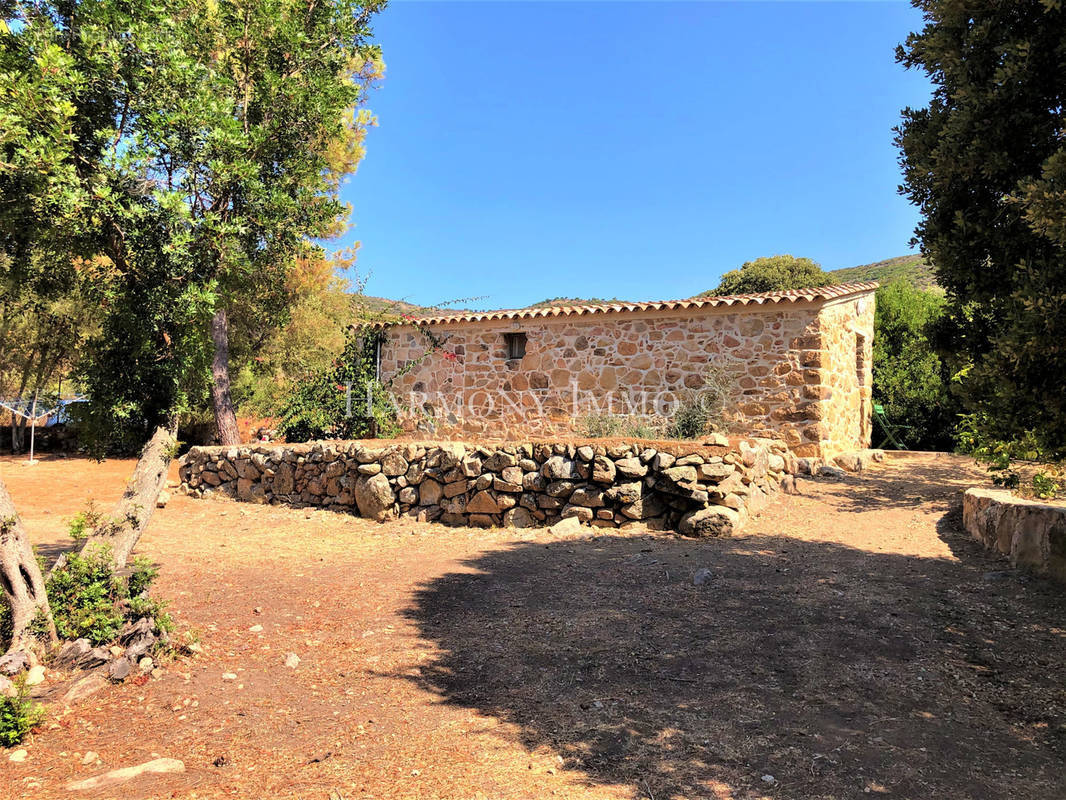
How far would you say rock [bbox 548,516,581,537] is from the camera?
7824 mm

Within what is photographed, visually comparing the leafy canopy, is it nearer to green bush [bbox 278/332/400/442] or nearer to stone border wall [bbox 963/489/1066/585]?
stone border wall [bbox 963/489/1066/585]

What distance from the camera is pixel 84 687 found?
3705mm

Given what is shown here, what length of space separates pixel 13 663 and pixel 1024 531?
7.46 metres

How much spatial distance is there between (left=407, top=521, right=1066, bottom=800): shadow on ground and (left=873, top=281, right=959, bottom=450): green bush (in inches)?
436

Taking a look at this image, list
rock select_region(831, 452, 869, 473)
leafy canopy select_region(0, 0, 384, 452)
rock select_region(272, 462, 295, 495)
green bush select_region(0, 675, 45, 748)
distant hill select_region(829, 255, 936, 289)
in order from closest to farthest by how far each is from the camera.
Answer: green bush select_region(0, 675, 45, 748) → leafy canopy select_region(0, 0, 384, 452) → rock select_region(272, 462, 295, 495) → rock select_region(831, 452, 869, 473) → distant hill select_region(829, 255, 936, 289)

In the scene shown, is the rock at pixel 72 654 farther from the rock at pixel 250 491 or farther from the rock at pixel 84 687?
the rock at pixel 250 491

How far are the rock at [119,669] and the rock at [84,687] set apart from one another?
0.14 feet

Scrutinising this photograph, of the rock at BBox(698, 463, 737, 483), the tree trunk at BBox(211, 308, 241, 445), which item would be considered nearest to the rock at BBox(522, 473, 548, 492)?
the rock at BBox(698, 463, 737, 483)

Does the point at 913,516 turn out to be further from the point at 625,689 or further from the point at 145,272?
the point at 145,272

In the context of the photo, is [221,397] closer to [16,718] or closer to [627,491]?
[627,491]

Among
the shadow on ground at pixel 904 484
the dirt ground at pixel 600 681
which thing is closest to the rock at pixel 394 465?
the dirt ground at pixel 600 681

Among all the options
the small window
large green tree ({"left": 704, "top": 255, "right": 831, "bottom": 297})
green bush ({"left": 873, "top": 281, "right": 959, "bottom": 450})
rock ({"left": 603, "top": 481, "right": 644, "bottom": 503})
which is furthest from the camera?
large green tree ({"left": 704, "top": 255, "right": 831, "bottom": 297})

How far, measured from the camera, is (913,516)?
8469mm

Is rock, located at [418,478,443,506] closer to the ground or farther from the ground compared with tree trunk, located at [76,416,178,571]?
closer to the ground
